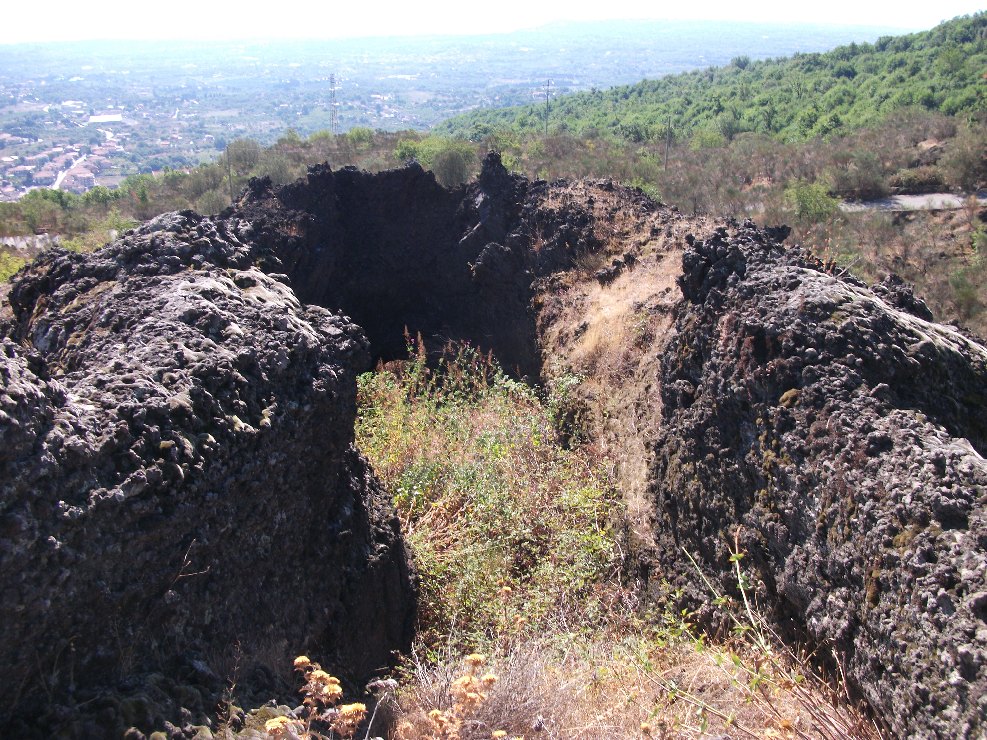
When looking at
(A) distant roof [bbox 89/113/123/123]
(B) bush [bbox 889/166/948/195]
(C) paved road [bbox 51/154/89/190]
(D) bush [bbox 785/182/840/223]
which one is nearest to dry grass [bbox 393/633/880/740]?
(D) bush [bbox 785/182/840/223]

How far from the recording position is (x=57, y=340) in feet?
15.0

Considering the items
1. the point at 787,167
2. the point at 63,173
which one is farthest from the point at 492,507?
the point at 63,173

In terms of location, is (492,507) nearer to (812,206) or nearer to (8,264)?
(8,264)

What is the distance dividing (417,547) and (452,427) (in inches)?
96.3

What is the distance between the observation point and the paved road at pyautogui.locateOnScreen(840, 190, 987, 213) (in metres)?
22.1

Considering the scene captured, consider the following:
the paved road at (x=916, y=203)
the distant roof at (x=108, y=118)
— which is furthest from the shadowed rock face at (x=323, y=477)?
the distant roof at (x=108, y=118)

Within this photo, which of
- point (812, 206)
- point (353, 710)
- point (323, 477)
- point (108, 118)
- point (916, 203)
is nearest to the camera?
point (353, 710)

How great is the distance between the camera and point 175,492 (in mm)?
3398

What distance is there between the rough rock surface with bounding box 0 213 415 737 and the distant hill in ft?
112

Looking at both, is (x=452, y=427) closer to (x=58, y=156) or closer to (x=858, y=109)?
(x=858, y=109)

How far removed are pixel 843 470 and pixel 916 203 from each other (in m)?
22.9

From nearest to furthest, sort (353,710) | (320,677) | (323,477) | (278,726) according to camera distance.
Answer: (278,726), (353,710), (320,677), (323,477)

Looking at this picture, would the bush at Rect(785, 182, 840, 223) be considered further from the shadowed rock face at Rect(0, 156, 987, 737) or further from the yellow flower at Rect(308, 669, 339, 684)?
the yellow flower at Rect(308, 669, 339, 684)

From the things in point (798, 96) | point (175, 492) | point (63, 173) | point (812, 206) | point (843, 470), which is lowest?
point (63, 173)
